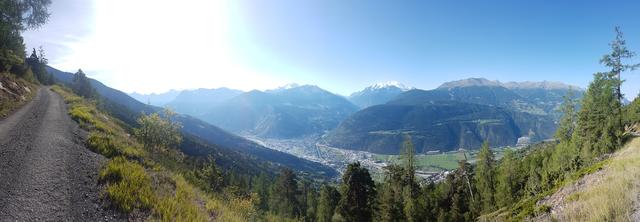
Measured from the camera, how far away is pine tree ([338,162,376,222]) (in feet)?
157

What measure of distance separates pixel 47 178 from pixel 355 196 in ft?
135

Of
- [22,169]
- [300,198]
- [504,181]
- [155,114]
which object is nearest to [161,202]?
[22,169]

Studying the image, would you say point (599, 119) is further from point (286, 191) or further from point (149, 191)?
point (149, 191)

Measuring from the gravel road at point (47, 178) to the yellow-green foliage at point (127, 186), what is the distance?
1.43 ft

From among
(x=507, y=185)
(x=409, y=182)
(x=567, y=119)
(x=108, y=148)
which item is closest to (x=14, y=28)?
(x=108, y=148)

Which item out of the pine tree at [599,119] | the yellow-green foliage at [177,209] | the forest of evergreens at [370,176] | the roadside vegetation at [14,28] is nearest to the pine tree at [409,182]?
the forest of evergreens at [370,176]

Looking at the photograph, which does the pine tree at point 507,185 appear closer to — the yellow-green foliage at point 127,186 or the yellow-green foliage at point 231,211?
the yellow-green foliage at point 231,211

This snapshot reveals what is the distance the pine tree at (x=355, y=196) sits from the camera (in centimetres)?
4788

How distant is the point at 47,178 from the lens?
12.1 m

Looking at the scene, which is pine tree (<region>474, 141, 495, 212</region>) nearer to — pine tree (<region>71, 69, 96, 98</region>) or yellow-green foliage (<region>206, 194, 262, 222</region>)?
yellow-green foliage (<region>206, 194, 262, 222</region>)

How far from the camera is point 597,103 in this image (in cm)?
5016

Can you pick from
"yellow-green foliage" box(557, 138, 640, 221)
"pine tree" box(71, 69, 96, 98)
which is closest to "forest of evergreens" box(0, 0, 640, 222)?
"yellow-green foliage" box(557, 138, 640, 221)

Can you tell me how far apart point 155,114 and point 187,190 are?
64.6 feet

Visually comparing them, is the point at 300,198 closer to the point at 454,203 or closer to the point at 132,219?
the point at 454,203
